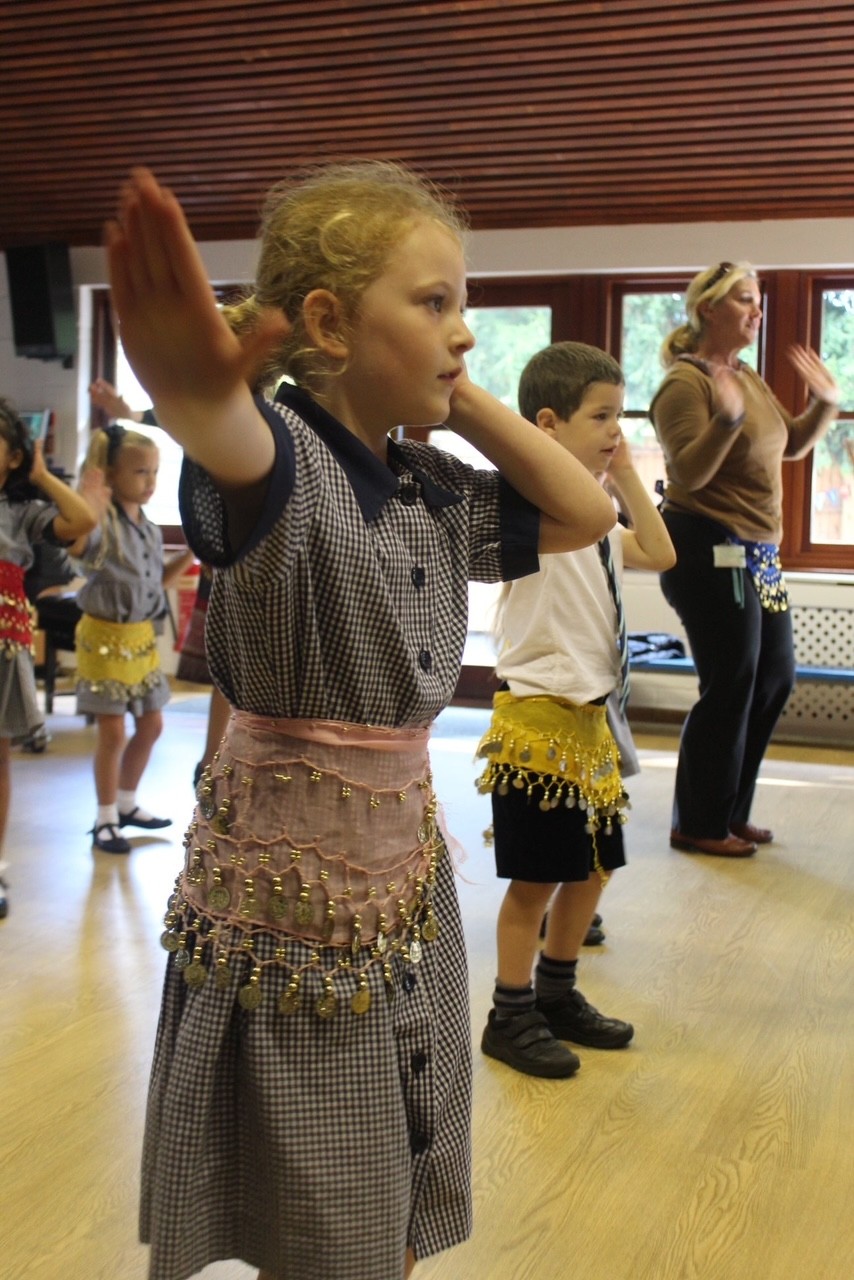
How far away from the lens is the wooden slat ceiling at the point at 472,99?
557cm

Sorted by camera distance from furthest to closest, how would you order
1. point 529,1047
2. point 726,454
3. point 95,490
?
1. point 726,454
2. point 95,490
3. point 529,1047

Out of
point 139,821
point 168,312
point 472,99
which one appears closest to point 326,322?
point 168,312

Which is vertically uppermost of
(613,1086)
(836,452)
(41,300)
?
(41,300)

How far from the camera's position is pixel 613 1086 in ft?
7.79

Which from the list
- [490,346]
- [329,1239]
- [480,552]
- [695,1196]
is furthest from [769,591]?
[490,346]

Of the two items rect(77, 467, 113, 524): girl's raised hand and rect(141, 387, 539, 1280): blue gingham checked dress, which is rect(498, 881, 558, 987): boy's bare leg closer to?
rect(141, 387, 539, 1280): blue gingham checked dress

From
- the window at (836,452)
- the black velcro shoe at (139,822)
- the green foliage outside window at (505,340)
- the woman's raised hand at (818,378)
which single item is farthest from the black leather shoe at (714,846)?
the green foliage outside window at (505,340)

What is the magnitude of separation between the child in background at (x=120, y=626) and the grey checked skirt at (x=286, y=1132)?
287cm

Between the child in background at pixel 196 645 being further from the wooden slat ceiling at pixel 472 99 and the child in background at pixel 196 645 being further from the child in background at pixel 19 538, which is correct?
the wooden slat ceiling at pixel 472 99

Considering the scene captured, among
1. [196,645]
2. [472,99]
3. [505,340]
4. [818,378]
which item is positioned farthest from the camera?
[505,340]

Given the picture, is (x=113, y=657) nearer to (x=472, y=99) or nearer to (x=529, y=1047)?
(x=529, y=1047)

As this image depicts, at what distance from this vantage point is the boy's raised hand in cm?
79

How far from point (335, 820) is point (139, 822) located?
315 centimetres

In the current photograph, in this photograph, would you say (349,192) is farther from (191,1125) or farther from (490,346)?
(490,346)
